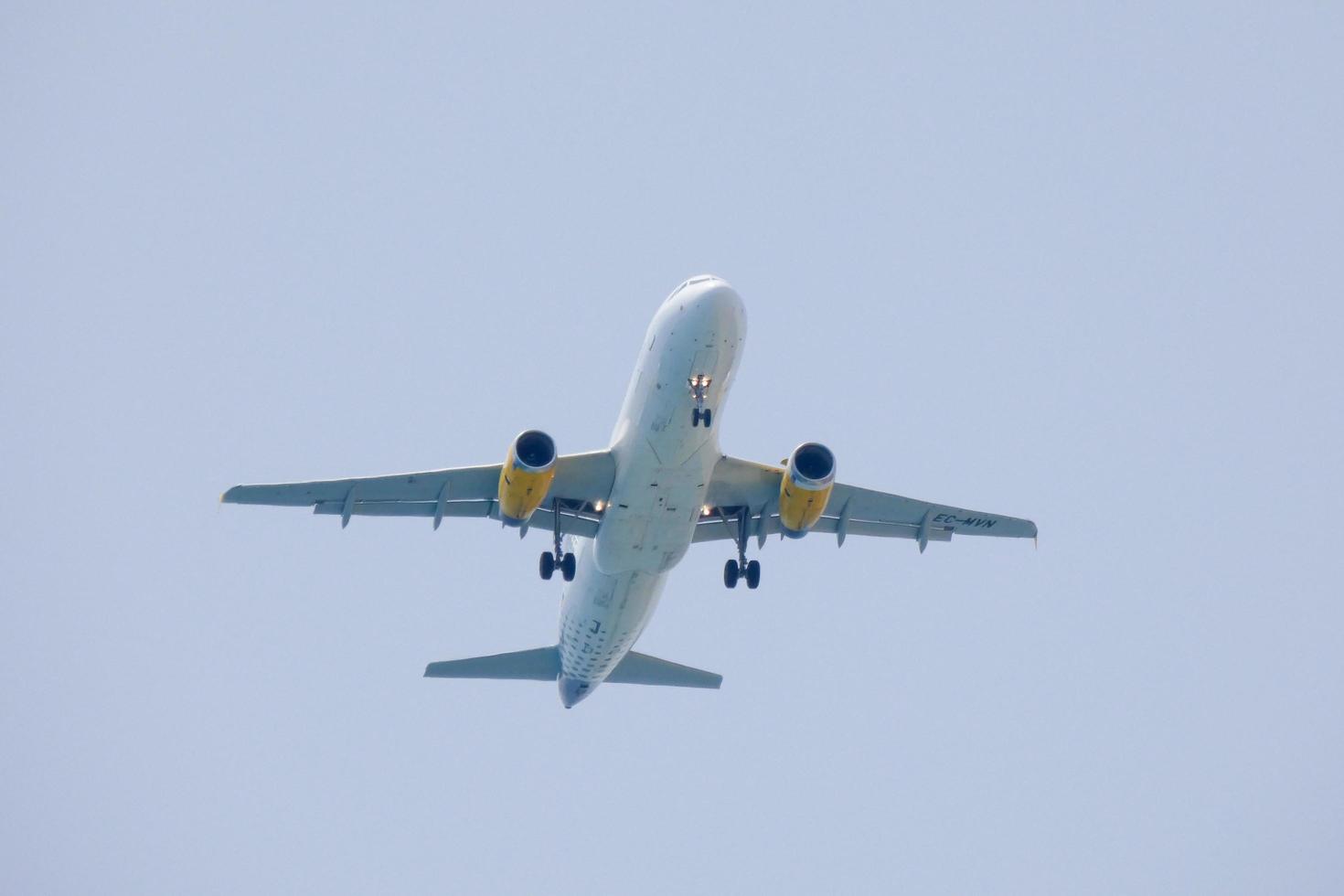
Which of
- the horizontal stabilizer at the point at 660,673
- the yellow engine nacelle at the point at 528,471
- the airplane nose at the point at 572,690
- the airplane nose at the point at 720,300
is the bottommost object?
the airplane nose at the point at 572,690

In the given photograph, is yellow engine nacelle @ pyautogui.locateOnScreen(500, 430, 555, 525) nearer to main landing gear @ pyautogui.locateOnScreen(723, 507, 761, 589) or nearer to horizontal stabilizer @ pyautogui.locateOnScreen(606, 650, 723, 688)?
main landing gear @ pyautogui.locateOnScreen(723, 507, 761, 589)

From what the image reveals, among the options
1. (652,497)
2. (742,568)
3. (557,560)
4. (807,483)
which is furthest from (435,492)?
(807,483)

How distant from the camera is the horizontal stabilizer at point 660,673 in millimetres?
41344

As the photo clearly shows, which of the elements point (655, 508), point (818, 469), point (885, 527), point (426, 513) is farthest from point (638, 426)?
point (885, 527)

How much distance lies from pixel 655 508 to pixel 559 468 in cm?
229

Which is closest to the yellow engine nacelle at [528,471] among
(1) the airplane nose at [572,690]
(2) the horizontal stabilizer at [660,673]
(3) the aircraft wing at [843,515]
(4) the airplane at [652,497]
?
(4) the airplane at [652,497]

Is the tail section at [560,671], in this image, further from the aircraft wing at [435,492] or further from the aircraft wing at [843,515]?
the aircraft wing at [435,492]

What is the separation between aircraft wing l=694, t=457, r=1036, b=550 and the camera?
1351 inches

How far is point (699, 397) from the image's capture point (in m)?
30.1

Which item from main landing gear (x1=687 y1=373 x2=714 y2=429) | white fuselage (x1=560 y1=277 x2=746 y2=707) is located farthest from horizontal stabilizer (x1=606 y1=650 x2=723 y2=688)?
main landing gear (x1=687 y1=373 x2=714 y2=429)

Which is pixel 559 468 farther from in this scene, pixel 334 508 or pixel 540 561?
pixel 334 508

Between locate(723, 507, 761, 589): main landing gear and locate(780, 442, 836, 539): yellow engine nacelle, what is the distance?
2.50m

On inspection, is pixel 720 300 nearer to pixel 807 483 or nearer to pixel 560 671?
pixel 807 483

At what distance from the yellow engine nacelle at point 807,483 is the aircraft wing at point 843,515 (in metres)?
1.50
